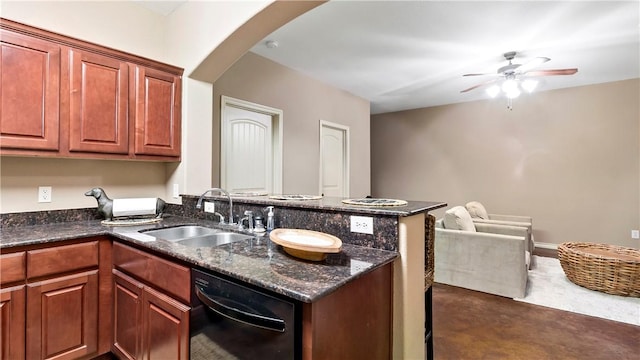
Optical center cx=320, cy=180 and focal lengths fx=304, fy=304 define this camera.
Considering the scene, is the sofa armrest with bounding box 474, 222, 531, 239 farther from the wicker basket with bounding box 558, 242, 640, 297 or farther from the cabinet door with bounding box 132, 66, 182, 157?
the cabinet door with bounding box 132, 66, 182, 157

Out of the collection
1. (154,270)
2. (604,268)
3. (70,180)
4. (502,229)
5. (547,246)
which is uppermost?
(70,180)

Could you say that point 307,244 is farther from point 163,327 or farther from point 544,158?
point 544,158

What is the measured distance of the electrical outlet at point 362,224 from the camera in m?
1.50

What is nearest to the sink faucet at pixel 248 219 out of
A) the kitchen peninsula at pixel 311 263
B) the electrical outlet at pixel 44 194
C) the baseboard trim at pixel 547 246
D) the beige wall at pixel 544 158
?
the kitchen peninsula at pixel 311 263

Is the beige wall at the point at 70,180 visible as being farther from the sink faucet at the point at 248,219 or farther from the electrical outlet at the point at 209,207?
the sink faucet at the point at 248,219

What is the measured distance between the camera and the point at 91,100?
2.11 metres

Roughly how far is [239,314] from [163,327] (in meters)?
0.67

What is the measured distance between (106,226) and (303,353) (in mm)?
1825

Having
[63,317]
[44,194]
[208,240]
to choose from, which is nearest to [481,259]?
[208,240]

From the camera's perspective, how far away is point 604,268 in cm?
309

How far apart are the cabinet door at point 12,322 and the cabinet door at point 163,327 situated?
65 cm

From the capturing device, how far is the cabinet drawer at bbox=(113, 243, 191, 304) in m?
1.40

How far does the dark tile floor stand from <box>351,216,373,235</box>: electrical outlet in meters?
1.26

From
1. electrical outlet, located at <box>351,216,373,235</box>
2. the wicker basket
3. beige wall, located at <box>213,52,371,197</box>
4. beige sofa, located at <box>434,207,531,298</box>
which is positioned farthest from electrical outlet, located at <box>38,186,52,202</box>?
the wicker basket
